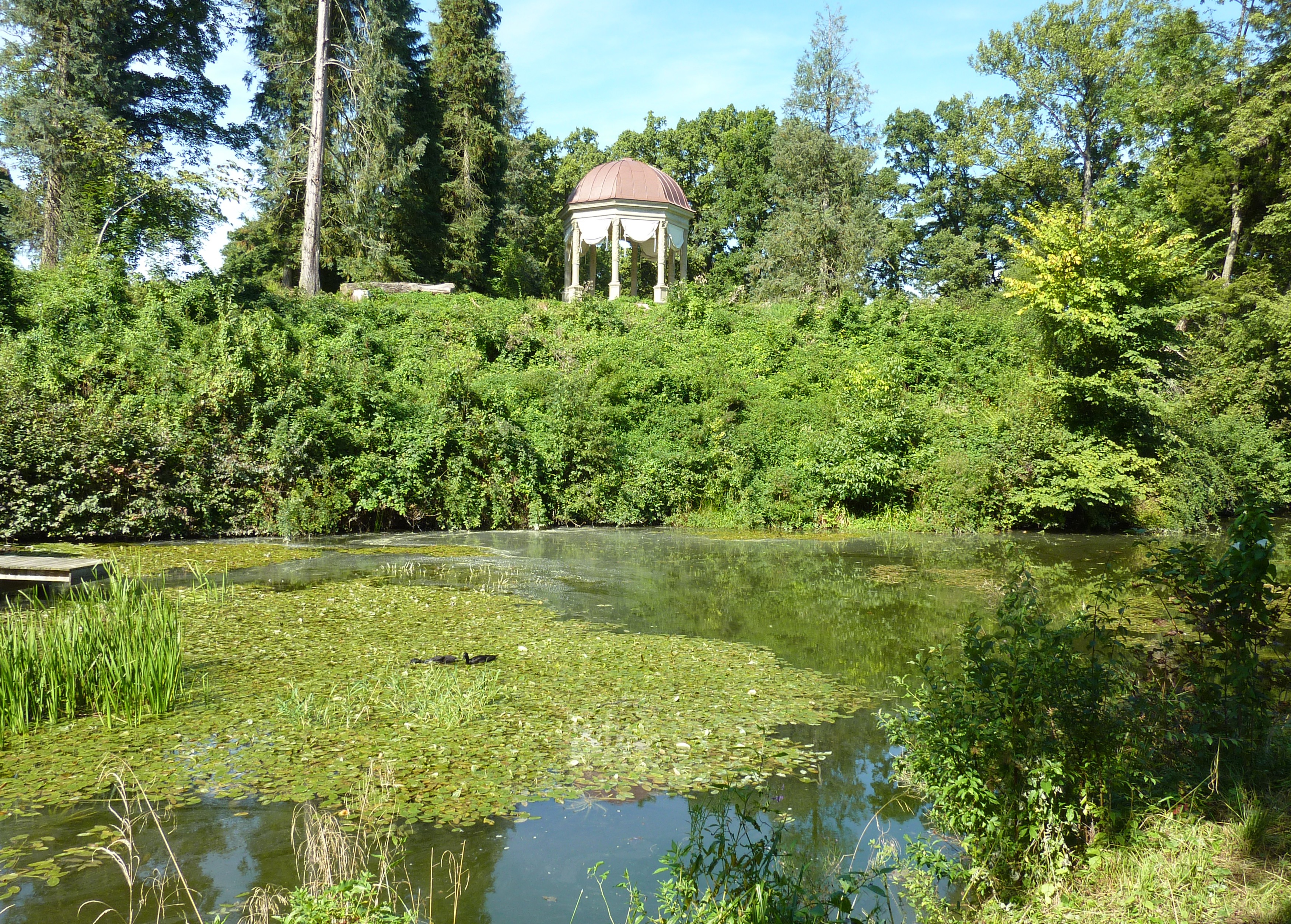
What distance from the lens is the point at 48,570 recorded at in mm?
9023

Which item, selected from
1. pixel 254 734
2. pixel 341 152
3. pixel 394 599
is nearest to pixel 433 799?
pixel 254 734

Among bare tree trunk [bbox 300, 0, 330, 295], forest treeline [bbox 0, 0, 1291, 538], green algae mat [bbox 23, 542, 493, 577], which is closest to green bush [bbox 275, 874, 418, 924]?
green algae mat [bbox 23, 542, 493, 577]

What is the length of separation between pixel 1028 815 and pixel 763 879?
1324 mm

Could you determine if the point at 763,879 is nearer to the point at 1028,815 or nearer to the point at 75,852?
the point at 1028,815

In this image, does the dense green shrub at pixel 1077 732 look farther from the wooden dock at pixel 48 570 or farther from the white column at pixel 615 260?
the white column at pixel 615 260

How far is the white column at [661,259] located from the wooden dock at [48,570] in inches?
784

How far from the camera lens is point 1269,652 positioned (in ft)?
24.5

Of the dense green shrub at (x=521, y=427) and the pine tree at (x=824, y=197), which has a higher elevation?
the pine tree at (x=824, y=197)

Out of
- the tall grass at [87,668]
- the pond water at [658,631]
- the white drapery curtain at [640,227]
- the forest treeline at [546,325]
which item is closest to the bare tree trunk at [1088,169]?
the forest treeline at [546,325]

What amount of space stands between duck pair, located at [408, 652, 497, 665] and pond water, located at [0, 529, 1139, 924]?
190 centimetres

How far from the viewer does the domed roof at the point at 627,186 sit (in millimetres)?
28500

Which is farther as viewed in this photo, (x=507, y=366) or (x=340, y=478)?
(x=507, y=366)

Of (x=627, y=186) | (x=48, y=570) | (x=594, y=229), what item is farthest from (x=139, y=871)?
(x=627, y=186)

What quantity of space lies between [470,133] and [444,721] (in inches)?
1068
